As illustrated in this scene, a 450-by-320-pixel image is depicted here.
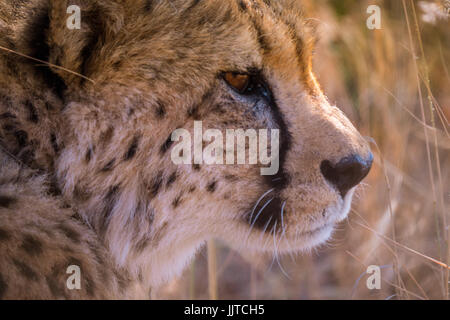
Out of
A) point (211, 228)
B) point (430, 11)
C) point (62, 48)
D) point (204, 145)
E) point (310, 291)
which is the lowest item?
point (310, 291)

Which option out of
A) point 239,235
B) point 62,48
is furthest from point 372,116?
point 62,48

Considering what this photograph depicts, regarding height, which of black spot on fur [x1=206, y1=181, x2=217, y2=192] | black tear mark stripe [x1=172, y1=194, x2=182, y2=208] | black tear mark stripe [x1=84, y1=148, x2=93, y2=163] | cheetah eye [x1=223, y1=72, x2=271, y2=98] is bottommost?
black tear mark stripe [x1=172, y1=194, x2=182, y2=208]

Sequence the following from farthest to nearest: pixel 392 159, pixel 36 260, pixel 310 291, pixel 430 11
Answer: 1. pixel 392 159
2. pixel 310 291
3. pixel 430 11
4. pixel 36 260

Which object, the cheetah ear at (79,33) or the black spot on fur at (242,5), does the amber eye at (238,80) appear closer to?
the black spot on fur at (242,5)

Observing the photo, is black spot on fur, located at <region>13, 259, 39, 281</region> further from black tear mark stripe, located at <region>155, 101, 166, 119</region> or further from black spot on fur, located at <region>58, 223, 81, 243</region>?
black tear mark stripe, located at <region>155, 101, 166, 119</region>

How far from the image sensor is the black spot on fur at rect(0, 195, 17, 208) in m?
1.26

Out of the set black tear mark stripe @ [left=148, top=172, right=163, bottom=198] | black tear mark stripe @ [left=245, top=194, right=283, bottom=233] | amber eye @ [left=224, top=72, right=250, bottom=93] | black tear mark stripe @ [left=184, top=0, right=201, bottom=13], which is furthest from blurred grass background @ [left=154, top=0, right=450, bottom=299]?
black tear mark stripe @ [left=184, top=0, right=201, bottom=13]

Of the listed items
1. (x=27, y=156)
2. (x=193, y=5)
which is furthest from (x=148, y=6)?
(x=27, y=156)

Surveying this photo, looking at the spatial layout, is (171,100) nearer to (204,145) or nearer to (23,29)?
(204,145)

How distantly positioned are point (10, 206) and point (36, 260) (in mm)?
133

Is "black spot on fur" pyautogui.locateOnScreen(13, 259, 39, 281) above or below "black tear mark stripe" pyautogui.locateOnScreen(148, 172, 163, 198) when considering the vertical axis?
below

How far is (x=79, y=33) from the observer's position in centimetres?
127

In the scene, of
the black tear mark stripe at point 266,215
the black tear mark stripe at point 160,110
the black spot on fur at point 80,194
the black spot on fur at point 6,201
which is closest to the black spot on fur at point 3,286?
the black spot on fur at point 6,201

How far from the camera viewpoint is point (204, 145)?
4.59 feet
